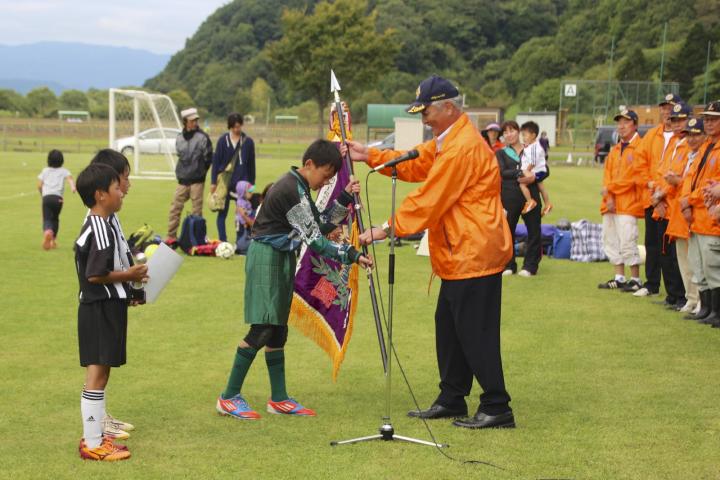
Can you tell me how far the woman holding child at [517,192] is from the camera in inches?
469

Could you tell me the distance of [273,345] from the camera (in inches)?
239

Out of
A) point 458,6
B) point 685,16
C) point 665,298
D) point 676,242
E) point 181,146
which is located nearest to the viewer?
point 676,242

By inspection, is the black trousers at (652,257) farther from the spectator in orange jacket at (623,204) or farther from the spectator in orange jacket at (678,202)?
the spectator in orange jacket at (678,202)

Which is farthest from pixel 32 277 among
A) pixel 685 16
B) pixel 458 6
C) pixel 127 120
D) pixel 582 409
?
pixel 458 6

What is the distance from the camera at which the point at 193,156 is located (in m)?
13.8

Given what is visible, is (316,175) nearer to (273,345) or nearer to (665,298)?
(273,345)

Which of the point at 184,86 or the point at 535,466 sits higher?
the point at 184,86

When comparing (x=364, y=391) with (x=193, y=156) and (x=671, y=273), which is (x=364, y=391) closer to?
(x=671, y=273)

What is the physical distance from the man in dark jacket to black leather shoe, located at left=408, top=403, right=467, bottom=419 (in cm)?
841

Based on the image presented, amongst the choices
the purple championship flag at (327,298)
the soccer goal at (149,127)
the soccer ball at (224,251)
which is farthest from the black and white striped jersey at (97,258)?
the soccer goal at (149,127)

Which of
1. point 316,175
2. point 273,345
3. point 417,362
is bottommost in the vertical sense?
point 417,362

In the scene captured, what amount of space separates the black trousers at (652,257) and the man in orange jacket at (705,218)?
1501 millimetres

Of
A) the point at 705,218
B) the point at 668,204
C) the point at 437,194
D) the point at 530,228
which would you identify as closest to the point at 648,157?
the point at 668,204

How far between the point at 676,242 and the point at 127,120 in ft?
84.9
